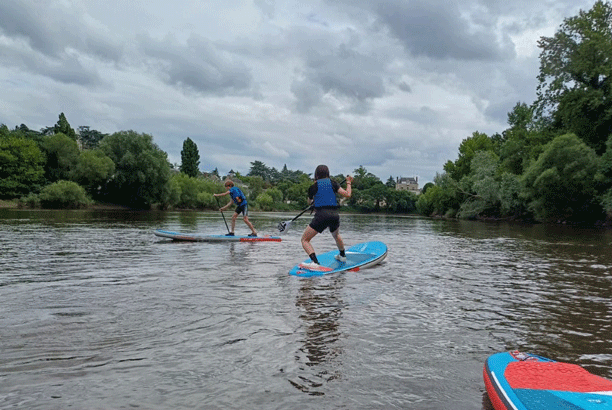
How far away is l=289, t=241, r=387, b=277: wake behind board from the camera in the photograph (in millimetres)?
9268

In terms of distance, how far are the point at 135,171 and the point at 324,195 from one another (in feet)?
219

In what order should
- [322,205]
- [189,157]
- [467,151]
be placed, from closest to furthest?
[322,205] → [467,151] → [189,157]

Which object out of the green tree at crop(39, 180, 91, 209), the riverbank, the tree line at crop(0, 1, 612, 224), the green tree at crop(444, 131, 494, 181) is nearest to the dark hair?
the tree line at crop(0, 1, 612, 224)

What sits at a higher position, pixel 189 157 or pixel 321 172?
pixel 189 157

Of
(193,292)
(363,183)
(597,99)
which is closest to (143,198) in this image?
(597,99)

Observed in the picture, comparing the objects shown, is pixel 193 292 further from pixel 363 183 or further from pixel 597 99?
pixel 363 183

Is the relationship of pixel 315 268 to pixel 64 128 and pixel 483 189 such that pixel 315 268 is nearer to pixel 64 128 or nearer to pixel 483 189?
pixel 483 189

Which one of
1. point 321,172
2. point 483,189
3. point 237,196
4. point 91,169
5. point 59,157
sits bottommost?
point 237,196

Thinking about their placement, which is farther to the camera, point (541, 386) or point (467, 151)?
point (467, 151)

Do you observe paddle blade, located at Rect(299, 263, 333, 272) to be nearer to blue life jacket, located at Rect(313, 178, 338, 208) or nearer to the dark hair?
blue life jacket, located at Rect(313, 178, 338, 208)

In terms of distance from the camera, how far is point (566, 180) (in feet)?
130

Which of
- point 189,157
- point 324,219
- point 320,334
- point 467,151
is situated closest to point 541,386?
point 320,334

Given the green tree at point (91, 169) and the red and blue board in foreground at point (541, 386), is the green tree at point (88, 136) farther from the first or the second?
the red and blue board in foreground at point (541, 386)

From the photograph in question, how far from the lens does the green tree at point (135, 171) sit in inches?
2781
